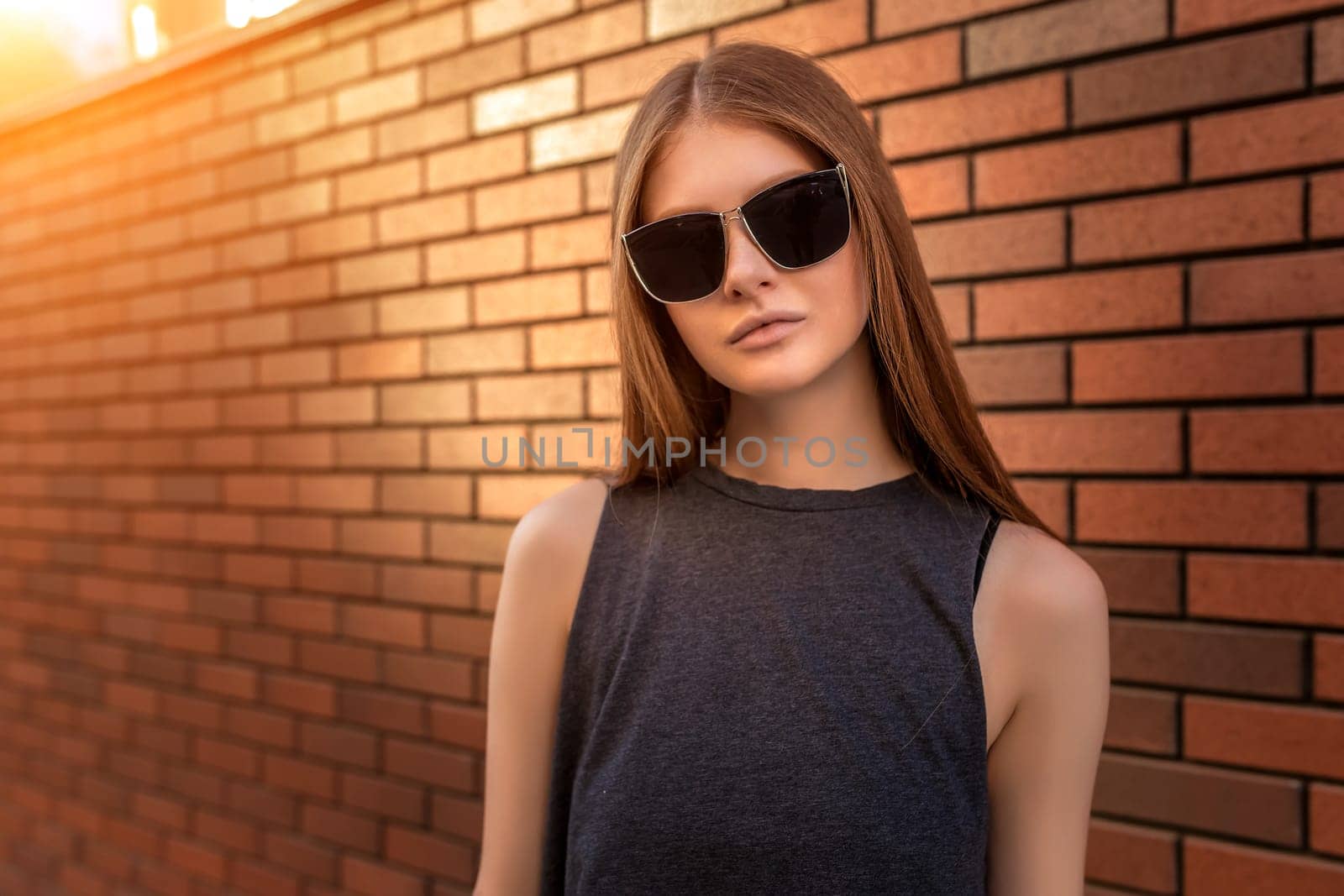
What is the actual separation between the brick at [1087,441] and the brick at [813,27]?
77 cm

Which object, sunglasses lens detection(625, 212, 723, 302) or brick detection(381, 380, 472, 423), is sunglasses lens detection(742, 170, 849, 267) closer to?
sunglasses lens detection(625, 212, 723, 302)

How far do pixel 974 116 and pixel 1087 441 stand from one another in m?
0.60

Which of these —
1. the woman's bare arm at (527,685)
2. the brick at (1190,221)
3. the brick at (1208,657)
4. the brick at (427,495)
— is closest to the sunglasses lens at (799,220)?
the woman's bare arm at (527,685)

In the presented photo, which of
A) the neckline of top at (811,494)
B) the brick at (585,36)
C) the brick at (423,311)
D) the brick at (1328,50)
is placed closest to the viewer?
the neckline of top at (811,494)

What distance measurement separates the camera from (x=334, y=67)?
2596 millimetres

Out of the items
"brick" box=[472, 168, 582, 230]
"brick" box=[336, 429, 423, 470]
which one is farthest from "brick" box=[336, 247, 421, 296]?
"brick" box=[336, 429, 423, 470]

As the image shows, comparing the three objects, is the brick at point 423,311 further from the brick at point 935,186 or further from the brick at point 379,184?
the brick at point 935,186

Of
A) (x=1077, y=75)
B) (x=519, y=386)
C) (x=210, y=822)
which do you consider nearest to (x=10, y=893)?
(x=210, y=822)

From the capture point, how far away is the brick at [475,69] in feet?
7.40

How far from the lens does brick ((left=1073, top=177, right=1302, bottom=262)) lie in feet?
4.60

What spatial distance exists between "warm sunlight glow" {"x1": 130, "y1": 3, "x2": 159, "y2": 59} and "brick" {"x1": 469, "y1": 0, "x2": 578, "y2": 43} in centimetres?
142

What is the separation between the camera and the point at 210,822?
298 centimetres

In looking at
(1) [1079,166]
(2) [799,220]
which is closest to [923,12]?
(1) [1079,166]

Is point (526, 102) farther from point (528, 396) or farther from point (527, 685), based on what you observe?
point (527, 685)
